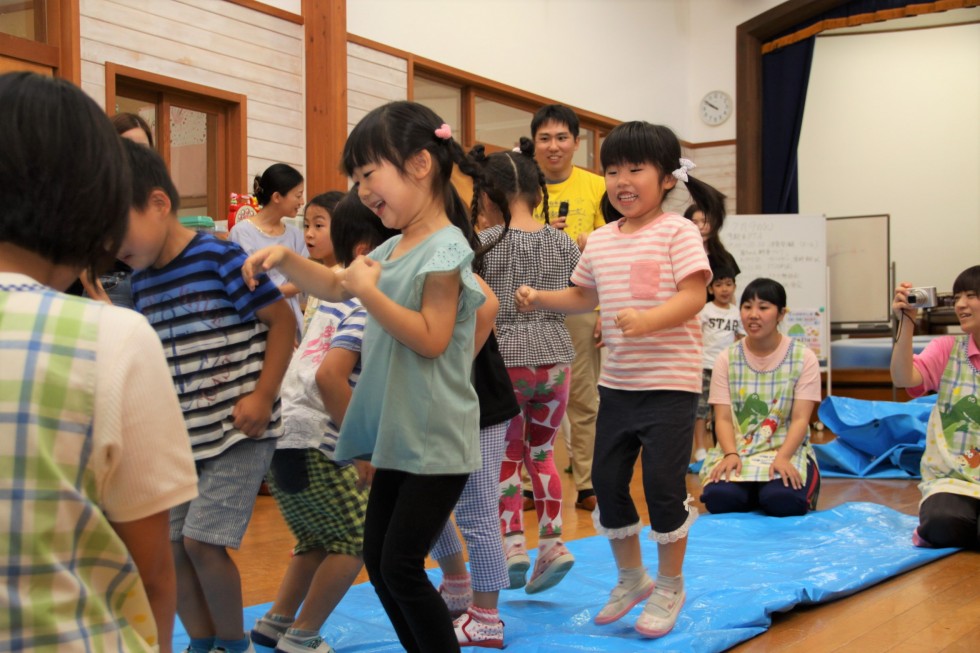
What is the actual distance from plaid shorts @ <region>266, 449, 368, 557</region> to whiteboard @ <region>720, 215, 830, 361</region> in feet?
20.5

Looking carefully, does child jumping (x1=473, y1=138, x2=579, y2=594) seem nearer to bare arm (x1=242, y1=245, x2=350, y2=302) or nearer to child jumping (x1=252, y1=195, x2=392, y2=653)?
child jumping (x1=252, y1=195, x2=392, y2=653)

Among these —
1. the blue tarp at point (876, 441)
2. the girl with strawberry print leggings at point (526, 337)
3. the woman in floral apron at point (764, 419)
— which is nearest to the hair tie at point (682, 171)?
the girl with strawberry print leggings at point (526, 337)

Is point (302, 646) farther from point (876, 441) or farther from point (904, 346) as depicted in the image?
point (876, 441)

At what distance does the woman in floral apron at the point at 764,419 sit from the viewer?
12.4 ft

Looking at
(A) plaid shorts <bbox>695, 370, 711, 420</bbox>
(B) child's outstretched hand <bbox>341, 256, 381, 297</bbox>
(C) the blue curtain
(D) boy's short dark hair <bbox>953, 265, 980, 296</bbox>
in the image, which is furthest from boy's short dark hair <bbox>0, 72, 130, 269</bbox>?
(C) the blue curtain

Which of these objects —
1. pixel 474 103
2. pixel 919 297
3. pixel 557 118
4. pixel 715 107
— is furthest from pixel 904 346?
pixel 715 107

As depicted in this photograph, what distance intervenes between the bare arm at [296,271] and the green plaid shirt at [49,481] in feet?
2.49

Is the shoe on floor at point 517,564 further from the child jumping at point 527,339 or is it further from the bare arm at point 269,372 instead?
the bare arm at point 269,372

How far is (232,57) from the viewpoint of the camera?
18.1ft

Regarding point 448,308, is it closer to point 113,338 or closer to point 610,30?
point 113,338

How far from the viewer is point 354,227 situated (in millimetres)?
2182

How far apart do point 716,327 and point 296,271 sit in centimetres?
438

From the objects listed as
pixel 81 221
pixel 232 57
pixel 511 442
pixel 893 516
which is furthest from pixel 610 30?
pixel 81 221

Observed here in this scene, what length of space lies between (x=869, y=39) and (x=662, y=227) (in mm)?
9094
